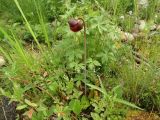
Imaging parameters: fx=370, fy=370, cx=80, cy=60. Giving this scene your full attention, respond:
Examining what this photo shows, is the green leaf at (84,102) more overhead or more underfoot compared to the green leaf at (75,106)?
more underfoot

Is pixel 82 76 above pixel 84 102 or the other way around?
above

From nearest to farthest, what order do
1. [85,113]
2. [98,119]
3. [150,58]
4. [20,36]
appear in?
[98,119], [85,113], [150,58], [20,36]

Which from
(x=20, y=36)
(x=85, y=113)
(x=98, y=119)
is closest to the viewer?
(x=98, y=119)

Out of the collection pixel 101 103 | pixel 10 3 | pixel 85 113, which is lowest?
pixel 85 113

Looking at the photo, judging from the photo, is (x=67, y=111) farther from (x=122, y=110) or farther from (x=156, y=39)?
(x=156, y=39)

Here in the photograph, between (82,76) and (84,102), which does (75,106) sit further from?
(82,76)

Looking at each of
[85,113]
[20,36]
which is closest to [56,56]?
[85,113]

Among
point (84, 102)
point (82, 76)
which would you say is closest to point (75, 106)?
point (84, 102)

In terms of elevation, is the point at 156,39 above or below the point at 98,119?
above

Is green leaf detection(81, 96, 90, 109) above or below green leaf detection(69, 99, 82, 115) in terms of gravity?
below

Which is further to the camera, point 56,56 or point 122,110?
point 56,56

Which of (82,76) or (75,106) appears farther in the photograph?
(82,76)
